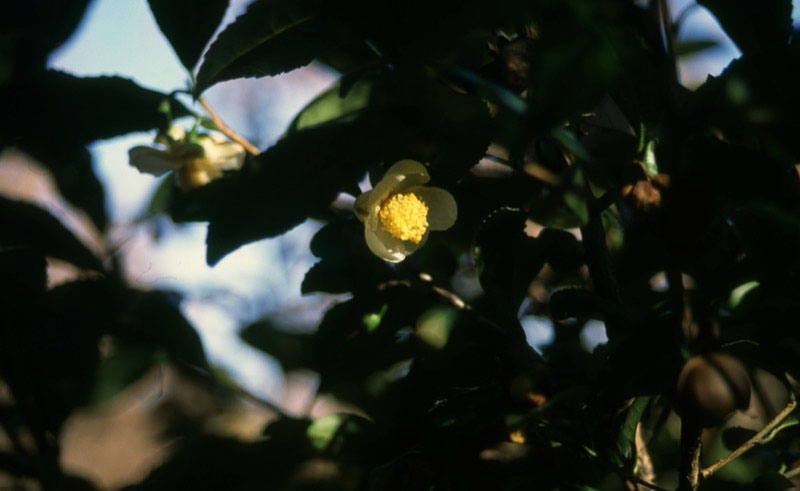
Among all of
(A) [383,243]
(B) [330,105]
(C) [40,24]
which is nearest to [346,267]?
(A) [383,243]

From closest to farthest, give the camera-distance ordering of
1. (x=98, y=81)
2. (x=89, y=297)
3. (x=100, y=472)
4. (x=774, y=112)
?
(x=774, y=112) < (x=98, y=81) < (x=89, y=297) < (x=100, y=472)

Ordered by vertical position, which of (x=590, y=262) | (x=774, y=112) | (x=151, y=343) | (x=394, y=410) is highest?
(x=774, y=112)

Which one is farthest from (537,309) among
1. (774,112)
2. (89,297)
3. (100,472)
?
(100,472)

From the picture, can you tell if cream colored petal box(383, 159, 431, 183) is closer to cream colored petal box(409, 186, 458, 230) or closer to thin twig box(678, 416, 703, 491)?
cream colored petal box(409, 186, 458, 230)

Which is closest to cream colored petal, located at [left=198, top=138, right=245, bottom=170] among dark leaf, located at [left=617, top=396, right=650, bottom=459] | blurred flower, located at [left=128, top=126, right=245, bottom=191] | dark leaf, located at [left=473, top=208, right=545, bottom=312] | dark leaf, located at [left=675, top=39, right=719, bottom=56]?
blurred flower, located at [left=128, top=126, right=245, bottom=191]

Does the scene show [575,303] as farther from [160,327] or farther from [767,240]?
[160,327]

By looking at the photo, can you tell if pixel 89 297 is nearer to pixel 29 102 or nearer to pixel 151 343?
pixel 151 343
